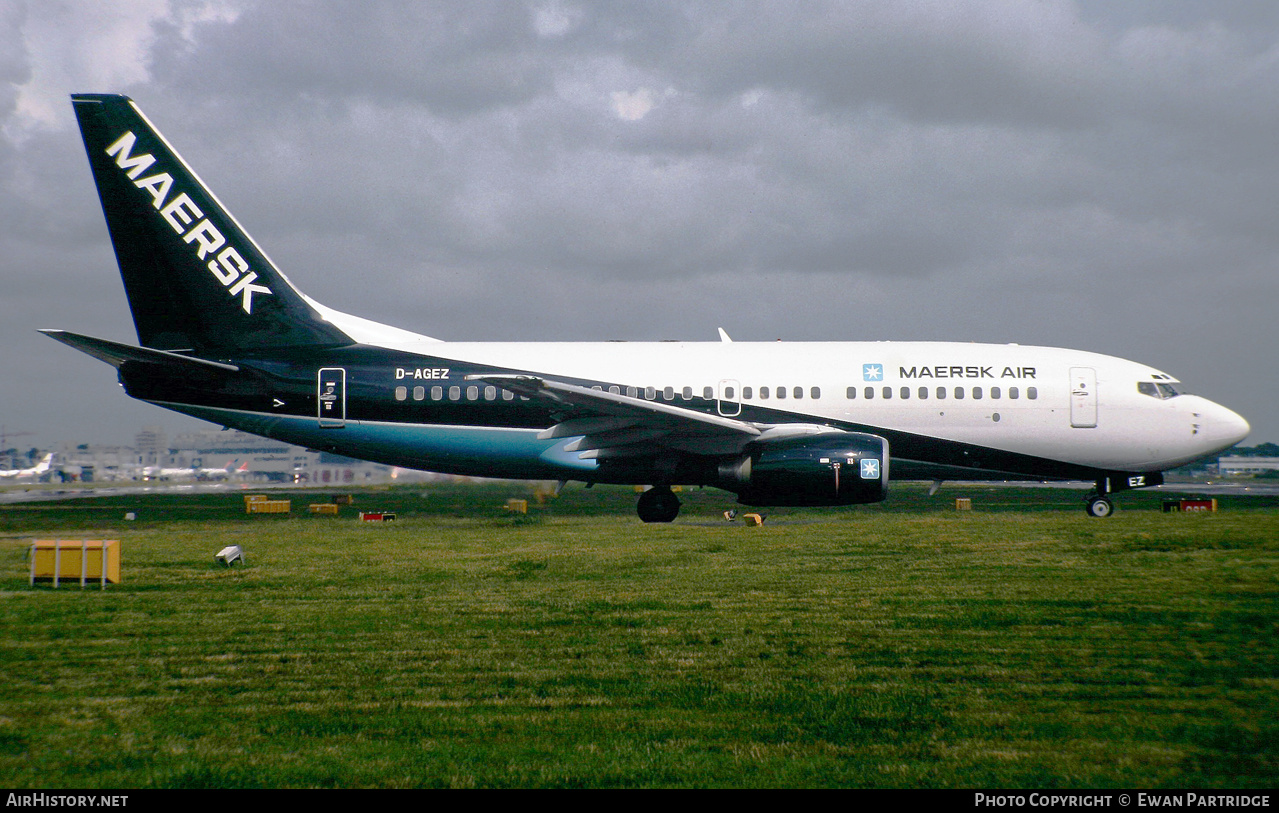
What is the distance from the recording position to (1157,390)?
22250mm

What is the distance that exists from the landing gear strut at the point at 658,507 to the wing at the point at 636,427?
68.1 inches

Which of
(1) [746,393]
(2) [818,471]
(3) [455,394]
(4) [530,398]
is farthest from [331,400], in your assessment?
(2) [818,471]

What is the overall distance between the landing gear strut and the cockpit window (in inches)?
467

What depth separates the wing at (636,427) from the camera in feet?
63.2

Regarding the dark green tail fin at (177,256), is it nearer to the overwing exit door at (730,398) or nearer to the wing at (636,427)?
the wing at (636,427)

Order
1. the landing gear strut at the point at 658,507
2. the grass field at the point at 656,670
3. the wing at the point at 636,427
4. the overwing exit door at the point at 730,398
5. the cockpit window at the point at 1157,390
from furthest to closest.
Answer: the landing gear strut at the point at 658,507 → the cockpit window at the point at 1157,390 → the overwing exit door at the point at 730,398 → the wing at the point at 636,427 → the grass field at the point at 656,670

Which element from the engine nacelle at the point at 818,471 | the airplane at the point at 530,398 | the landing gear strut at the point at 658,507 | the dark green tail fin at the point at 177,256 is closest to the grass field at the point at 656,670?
the engine nacelle at the point at 818,471

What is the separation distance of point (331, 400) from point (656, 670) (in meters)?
16.2

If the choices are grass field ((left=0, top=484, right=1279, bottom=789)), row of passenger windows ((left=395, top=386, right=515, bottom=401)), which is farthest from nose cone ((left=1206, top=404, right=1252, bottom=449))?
row of passenger windows ((left=395, top=386, right=515, bottom=401))

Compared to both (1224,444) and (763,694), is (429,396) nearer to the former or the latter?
(763,694)

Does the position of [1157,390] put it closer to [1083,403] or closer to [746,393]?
[1083,403]

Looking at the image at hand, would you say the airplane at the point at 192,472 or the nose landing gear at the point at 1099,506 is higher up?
the nose landing gear at the point at 1099,506

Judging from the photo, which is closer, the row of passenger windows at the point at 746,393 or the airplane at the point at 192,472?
the row of passenger windows at the point at 746,393
